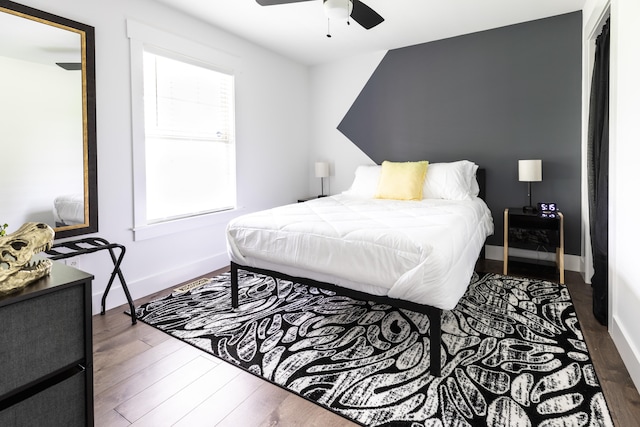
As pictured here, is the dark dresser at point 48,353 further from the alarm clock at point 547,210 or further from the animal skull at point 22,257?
the alarm clock at point 547,210

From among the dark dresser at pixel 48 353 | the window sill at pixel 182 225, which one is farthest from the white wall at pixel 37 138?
the dark dresser at pixel 48 353

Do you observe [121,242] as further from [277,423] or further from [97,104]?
[277,423]

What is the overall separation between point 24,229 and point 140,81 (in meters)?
2.13

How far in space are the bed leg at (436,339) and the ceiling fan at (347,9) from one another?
1.94m

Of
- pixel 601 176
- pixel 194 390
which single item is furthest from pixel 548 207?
pixel 194 390

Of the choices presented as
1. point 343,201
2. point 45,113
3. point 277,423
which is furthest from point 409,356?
point 45,113

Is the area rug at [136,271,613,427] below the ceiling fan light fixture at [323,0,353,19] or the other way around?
below

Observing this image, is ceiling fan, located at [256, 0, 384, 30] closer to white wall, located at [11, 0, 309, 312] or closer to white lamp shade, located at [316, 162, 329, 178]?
Result: white wall, located at [11, 0, 309, 312]

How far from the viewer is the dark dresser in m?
1.01

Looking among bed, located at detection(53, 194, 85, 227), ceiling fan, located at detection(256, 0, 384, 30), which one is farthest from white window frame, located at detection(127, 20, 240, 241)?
ceiling fan, located at detection(256, 0, 384, 30)

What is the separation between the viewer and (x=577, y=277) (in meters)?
3.27

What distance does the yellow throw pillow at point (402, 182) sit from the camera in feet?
11.6

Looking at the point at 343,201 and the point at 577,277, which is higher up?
the point at 343,201

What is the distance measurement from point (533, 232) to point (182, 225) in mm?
3564
